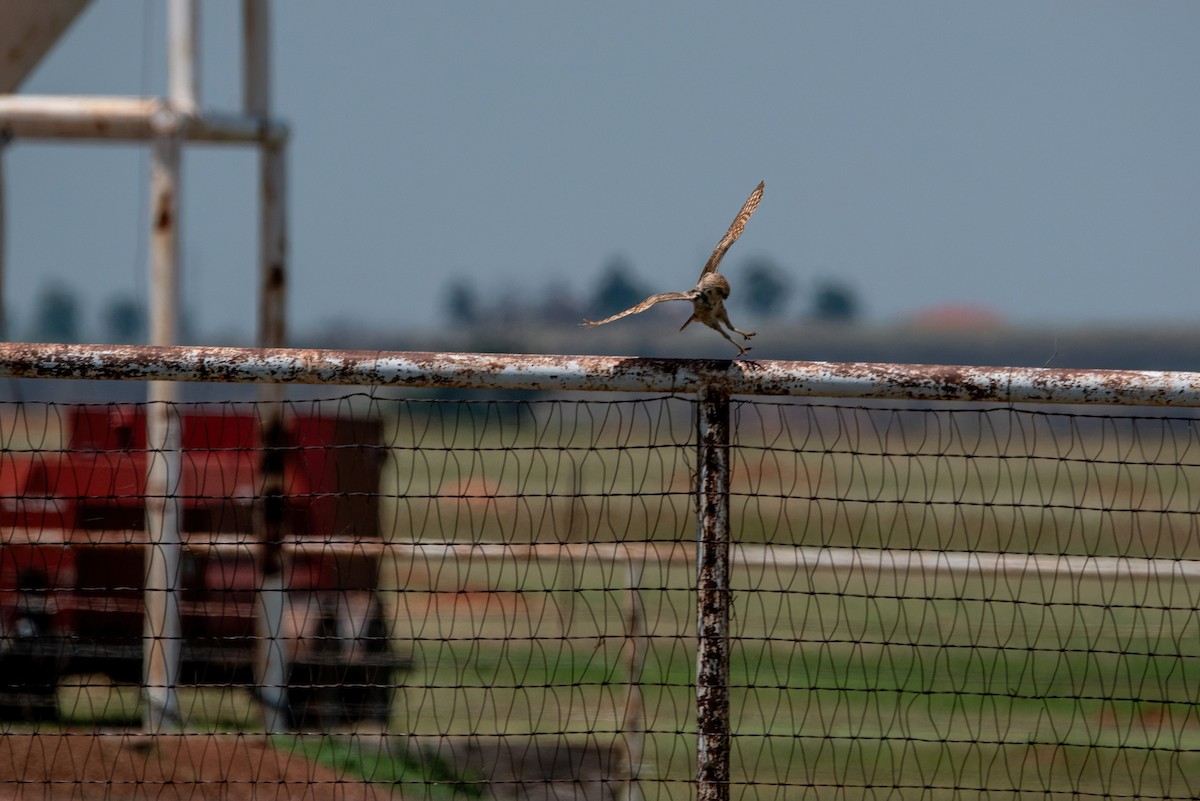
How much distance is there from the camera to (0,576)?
6727 millimetres

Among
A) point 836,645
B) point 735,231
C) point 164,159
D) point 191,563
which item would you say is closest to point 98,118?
point 164,159

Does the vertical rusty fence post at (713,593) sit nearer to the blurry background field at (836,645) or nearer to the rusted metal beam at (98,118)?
the blurry background field at (836,645)

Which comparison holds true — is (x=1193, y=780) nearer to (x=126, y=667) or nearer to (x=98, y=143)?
(x=126, y=667)

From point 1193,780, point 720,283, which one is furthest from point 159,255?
point 1193,780

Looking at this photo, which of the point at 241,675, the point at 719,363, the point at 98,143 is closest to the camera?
the point at 719,363

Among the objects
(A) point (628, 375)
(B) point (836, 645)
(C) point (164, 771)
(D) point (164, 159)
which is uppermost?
(D) point (164, 159)

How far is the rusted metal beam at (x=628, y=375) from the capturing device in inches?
117

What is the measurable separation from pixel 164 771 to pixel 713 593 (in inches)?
88.0

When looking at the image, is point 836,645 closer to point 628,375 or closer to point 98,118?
point 98,118

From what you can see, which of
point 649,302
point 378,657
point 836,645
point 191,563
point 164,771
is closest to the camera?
point 649,302

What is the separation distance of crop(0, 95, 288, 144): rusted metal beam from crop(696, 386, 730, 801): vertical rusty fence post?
152 inches

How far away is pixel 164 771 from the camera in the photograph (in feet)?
14.2

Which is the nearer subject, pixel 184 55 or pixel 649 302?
pixel 649 302

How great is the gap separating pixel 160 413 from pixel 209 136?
4.70 ft
